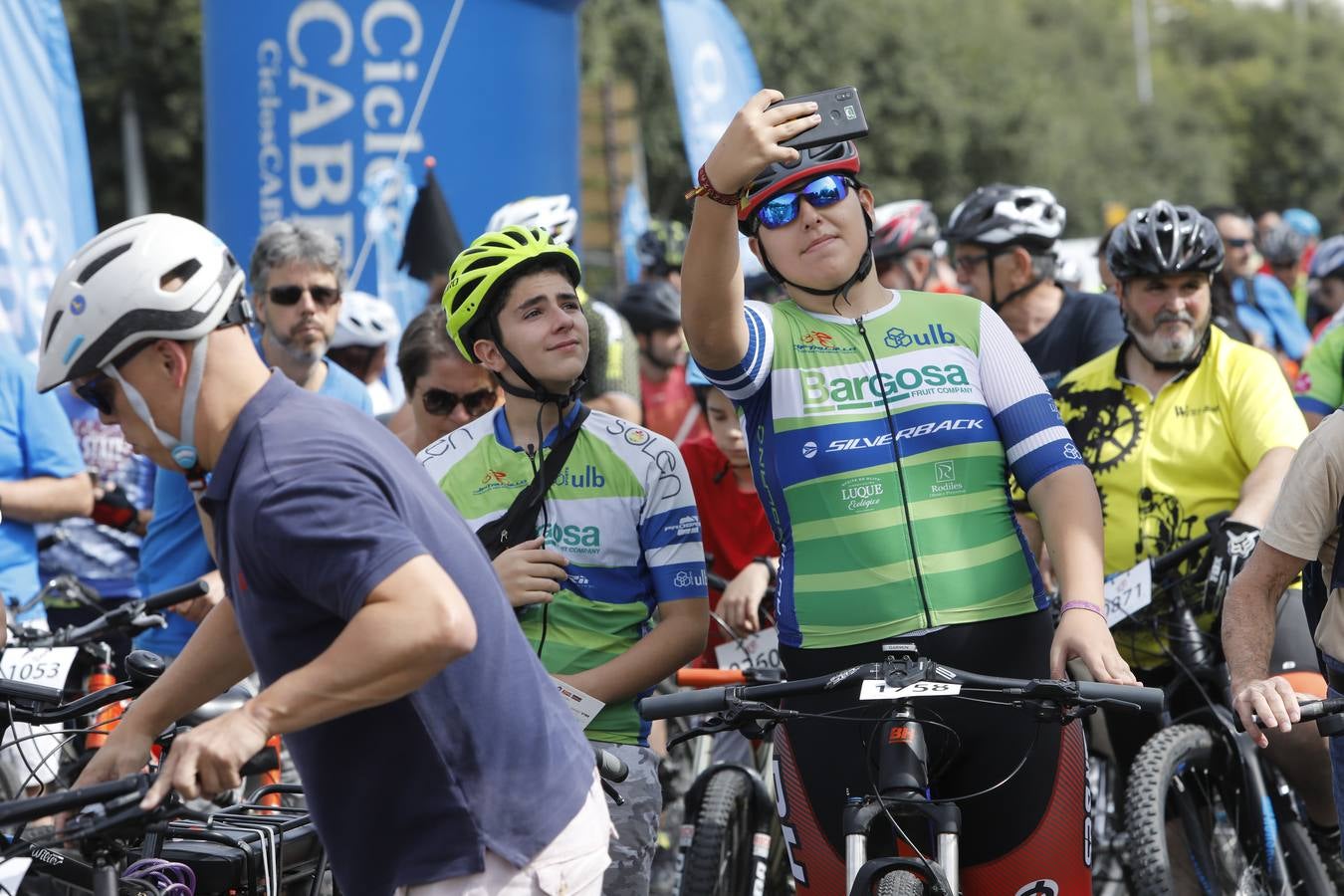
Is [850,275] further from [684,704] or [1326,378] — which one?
[1326,378]

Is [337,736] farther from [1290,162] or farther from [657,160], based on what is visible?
[1290,162]

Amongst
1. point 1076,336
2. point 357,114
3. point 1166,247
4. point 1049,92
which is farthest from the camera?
point 1049,92

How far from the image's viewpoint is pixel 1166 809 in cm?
508

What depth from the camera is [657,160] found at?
39.9 m

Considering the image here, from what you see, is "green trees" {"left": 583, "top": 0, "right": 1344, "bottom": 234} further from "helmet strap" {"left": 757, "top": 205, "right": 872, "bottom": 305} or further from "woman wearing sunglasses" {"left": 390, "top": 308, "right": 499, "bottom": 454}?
"helmet strap" {"left": 757, "top": 205, "right": 872, "bottom": 305}

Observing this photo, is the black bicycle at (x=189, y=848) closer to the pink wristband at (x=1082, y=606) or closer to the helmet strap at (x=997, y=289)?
the pink wristband at (x=1082, y=606)

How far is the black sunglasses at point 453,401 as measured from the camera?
534 cm

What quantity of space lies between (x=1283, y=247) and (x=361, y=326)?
10.7 metres

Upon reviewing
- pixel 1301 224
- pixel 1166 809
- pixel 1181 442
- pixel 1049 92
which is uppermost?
pixel 1181 442

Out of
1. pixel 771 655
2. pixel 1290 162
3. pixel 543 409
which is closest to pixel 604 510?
pixel 543 409

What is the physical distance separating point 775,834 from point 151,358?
10.5 ft

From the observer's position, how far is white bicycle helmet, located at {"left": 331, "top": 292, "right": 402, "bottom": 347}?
7.91 m

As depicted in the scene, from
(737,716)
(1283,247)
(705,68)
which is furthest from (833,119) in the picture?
(1283,247)

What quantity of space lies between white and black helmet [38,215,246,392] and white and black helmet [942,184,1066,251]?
4.75 meters
